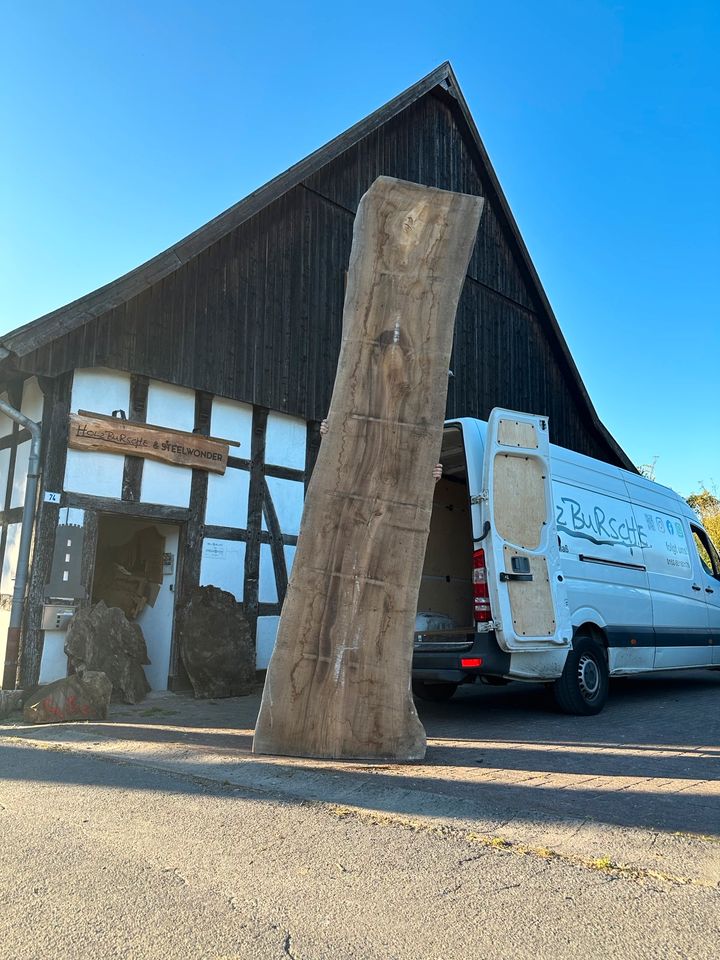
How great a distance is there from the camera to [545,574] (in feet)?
22.7

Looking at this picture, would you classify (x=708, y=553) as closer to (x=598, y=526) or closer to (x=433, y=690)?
(x=598, y=526)

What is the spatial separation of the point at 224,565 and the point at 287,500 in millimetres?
1437

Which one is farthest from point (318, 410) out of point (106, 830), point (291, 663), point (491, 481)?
point (106, 830)

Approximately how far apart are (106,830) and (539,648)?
408 cm

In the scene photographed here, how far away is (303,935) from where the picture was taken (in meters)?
2.57

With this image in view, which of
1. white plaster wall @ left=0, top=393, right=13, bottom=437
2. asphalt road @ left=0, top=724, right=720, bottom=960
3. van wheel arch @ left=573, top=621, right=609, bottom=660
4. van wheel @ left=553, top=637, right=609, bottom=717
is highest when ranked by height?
white plaster wall @ left=0, top=393, right=13, bottom=437

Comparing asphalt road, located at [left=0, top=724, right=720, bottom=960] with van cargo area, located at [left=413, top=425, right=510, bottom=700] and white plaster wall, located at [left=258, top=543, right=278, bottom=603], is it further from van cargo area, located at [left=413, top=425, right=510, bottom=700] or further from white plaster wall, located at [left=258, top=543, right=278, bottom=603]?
white plaster wall, located at [left=258, top=543, right=278, bottom=603]

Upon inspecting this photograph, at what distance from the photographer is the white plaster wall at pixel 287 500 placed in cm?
1109

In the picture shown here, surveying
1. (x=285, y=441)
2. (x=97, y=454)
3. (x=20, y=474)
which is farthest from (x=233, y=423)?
(x=20, y=474)

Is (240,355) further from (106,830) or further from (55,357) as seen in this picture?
(106,830)

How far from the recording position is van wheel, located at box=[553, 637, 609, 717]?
720 cm

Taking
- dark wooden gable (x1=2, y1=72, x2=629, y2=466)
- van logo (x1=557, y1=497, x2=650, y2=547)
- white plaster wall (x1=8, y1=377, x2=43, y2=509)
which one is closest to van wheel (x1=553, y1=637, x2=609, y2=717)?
van logo (x1=557, y1=497, x2=650, y2=547)

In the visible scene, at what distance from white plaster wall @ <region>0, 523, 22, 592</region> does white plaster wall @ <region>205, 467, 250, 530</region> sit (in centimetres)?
230

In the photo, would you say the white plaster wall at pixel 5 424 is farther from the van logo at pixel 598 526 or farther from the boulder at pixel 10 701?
the van logo at pixel 598 526
